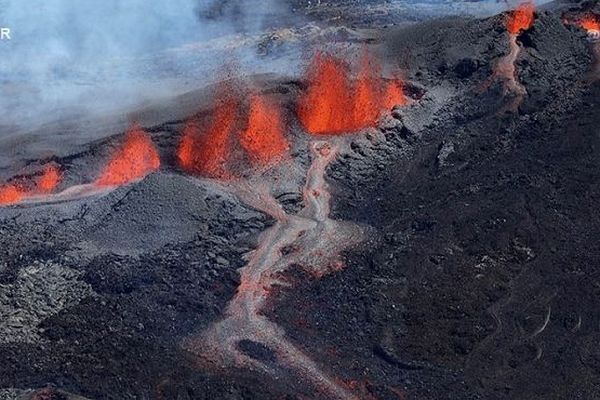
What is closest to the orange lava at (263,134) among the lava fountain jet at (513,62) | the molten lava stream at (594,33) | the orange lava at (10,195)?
the orange lava at (10,195)

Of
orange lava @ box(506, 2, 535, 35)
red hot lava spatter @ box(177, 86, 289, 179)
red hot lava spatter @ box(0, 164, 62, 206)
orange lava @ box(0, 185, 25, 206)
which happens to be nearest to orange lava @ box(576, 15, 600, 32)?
orange lava @ box(506, 2, 535, 35)

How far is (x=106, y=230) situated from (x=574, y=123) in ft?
64.0

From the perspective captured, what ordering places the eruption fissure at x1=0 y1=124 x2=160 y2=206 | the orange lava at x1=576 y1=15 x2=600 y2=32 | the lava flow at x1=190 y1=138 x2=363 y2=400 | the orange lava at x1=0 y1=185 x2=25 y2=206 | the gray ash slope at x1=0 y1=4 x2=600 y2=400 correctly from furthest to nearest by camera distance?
the orange lava at x1=576 y1=15 x2=600 y2=32
the eruption fissure at x1=0 y1=124 x2=160 y2=206
the orange lava at x1=0 y1=185 x2=25 y2=206
the lava flow at x1=190 y1=138 x2=363 y2=400
the gray ash slope at x1=0 y1=4 x2=600 y2=400

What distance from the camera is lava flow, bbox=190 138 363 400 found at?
65.2ft

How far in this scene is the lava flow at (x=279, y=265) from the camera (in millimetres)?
19859

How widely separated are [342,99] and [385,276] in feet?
33.8

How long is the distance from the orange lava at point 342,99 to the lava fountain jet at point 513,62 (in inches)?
180

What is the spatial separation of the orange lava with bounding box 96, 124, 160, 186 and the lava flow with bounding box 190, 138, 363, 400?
3284mm

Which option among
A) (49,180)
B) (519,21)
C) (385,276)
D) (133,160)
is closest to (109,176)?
(133,160)

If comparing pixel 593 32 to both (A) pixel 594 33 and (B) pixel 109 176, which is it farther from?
(B) pixel 109 176

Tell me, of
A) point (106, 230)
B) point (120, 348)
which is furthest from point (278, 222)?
point (120, 348)

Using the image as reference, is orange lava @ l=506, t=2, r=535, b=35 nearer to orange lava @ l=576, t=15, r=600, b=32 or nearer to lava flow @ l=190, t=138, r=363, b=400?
orange lava @ l=576, t=15, r=600, b=32

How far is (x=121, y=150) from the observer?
28062 millimetres

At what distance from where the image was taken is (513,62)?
3347cm
